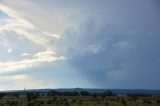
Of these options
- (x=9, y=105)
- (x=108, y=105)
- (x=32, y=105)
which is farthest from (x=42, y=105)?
(x=108, y=105)

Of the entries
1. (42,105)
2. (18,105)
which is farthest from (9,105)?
(42,105)

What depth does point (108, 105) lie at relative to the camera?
82.5 meters

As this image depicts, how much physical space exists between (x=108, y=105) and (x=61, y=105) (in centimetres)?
1037

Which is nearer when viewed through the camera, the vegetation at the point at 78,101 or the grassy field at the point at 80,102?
the grassy field at the point at 80,102

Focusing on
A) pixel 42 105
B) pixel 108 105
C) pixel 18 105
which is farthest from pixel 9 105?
pixel 108 105

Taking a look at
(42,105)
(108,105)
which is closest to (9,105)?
(42,105)

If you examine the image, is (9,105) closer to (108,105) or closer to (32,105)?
(32,105)

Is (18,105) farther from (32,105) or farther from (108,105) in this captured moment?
(108,105)

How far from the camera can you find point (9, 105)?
8250cm

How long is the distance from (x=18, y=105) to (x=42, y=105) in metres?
5.24

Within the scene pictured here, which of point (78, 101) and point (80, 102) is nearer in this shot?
point (80, 102)

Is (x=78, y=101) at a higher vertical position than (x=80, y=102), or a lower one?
higher

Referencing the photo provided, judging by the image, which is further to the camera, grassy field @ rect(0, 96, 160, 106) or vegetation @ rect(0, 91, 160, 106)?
vegetation @ rect(0, 91, 160, 106)

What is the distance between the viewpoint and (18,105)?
8150 centimetres
